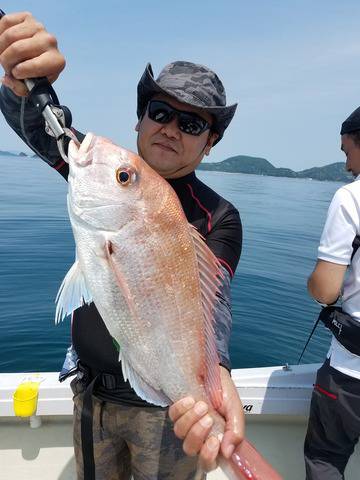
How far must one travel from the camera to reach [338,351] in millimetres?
3150

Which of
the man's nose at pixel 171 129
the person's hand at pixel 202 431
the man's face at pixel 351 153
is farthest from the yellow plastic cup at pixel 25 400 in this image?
the man's face at pixel 351 153

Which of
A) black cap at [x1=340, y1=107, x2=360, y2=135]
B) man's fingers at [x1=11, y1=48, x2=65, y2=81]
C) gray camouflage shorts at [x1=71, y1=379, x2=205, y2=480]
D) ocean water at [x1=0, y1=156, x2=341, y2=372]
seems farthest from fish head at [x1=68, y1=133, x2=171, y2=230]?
ocean water at [x1=0, y1=156, x2=341, y2=372]

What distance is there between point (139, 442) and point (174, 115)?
6.68 feet

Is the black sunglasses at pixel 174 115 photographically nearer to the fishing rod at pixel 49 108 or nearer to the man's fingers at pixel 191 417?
the fishing rod at pixel 49 108

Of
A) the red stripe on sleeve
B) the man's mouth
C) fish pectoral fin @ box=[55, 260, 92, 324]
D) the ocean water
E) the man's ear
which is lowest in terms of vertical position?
the ocean water

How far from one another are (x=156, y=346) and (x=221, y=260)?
80cm

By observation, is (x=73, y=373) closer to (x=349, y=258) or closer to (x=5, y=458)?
(x=5, y=458)

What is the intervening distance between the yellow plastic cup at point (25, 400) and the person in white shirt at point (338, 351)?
7.86 feet

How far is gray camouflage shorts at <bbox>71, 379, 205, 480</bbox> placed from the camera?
2.37m

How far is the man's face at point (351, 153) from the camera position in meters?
3.50

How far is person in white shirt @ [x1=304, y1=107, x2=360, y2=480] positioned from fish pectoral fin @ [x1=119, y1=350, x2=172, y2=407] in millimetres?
1846

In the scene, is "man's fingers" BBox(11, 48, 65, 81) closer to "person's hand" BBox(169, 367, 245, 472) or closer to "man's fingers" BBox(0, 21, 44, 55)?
"man's fingers" BBox(0, 21, 44, 55)

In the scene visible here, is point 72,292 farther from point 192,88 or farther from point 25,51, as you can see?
point 192,88

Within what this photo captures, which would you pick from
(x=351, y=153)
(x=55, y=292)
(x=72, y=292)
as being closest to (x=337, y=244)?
(x=351, y=153)
